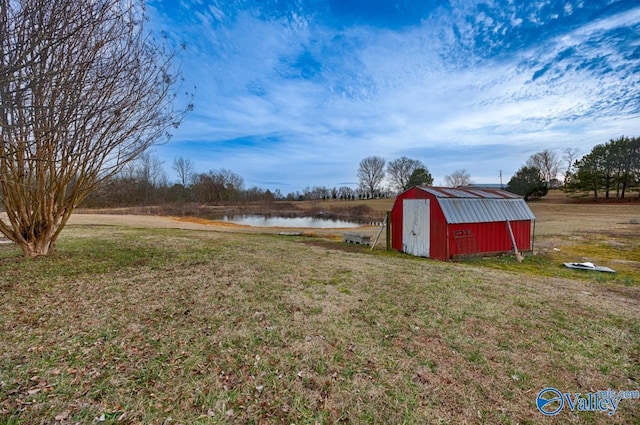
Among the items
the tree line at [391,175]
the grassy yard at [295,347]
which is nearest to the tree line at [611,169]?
the tree line at [391,175]

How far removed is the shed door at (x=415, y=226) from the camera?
951 cm

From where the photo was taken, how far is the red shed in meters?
8.89

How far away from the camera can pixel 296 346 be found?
119 inches

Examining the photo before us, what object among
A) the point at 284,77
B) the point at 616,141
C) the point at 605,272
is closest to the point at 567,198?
the point at 616,141

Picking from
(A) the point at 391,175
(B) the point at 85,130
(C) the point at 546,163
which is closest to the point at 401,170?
(A) the point at 391,175

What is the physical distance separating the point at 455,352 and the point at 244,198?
54907 mm

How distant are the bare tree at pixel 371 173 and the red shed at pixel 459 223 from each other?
53653mm

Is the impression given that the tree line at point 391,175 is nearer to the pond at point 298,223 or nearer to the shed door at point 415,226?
the pond at point 298,223

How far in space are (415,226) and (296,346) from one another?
791cm
